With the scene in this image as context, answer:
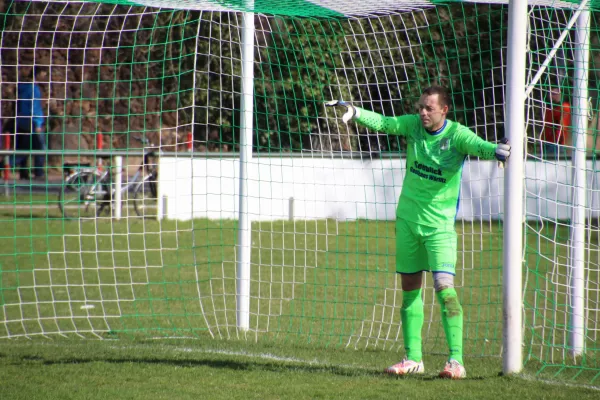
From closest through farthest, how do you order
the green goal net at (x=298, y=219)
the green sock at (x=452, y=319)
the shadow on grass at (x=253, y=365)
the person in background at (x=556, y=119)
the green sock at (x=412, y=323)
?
the green sock at (x=452, y=319), the green sock at (x=412, y=323), the shadow on grass at (x=253, y=365), the person in background at (x=556, y=119), the green goal net at (x=298, y=219)

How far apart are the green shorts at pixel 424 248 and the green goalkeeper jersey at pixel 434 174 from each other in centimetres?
5

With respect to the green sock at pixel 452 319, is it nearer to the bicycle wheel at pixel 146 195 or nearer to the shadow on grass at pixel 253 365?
the shadow on grass at pixel 253 365

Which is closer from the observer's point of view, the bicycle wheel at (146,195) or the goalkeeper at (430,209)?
the goalkeeper at (430,209)

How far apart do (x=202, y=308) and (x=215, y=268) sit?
9.36 ft

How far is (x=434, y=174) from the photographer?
5441mm

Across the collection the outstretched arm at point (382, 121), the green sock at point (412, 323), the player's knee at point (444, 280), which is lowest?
the green sock at point (412, 323)

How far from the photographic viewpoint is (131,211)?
16.9m

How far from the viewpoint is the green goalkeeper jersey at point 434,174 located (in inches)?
212

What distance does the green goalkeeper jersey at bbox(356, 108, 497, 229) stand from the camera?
5.39 m

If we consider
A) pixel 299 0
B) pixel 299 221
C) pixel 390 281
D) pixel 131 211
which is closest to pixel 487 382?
pixel 299 0

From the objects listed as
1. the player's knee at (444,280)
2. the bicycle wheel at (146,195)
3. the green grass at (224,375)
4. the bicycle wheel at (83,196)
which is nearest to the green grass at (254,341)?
the green grass at (224,375)

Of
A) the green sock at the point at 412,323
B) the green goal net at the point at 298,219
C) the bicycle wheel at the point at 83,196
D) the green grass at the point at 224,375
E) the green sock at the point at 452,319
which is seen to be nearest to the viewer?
the green grass at the point at 224,375

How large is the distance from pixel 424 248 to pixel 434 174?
1.69 ft

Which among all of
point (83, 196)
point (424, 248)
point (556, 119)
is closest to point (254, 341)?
point (424, 248)
